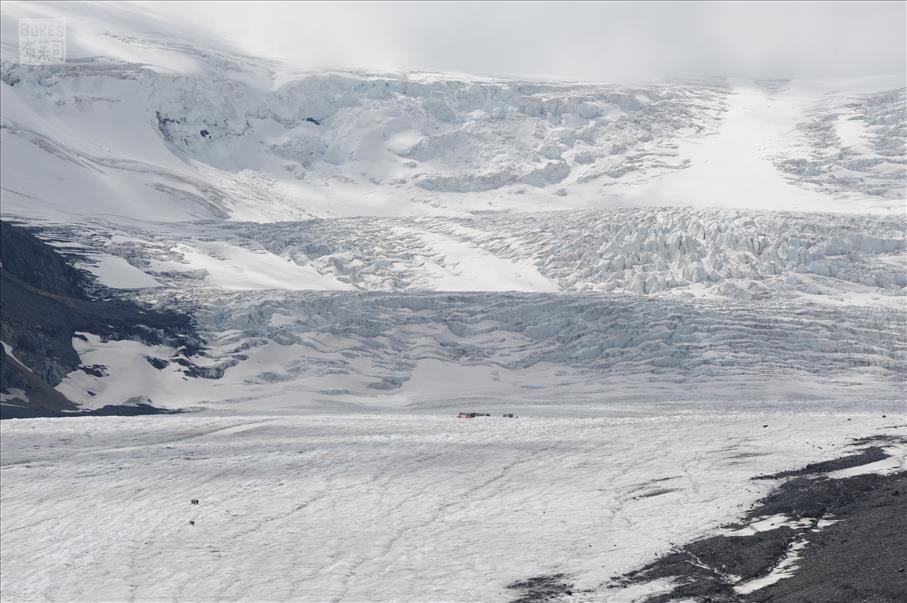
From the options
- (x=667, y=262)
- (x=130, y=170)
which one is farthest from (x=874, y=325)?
(x=130, y=170)

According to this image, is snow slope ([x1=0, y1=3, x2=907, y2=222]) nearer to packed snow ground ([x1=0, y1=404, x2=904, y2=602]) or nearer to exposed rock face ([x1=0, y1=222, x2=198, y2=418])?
exposed rock face ([x1=0, y1=222, x2=198, y2=418])

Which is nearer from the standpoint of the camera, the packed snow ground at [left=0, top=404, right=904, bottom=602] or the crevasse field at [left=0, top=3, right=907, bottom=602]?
the packed snow ground at [left=0, top=404, right=904, bottom=602]

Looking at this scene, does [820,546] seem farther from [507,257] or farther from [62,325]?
[507,257]

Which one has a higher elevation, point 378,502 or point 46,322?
point 46,322

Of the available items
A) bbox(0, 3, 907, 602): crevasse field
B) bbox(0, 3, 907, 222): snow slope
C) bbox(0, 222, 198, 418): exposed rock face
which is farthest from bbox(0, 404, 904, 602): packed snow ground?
bbox(0, 3, 907, 222): snow slope

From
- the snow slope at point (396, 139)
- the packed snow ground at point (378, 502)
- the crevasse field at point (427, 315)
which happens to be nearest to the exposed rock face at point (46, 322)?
the crevasse field at point (427, 315)

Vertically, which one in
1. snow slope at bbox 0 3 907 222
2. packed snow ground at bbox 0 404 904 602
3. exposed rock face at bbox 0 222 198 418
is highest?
snow slope at bbox 0 3 907 222

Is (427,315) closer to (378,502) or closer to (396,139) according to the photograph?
(378,502)

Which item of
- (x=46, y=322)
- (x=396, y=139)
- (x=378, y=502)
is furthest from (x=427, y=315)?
(x=396, y=139)
